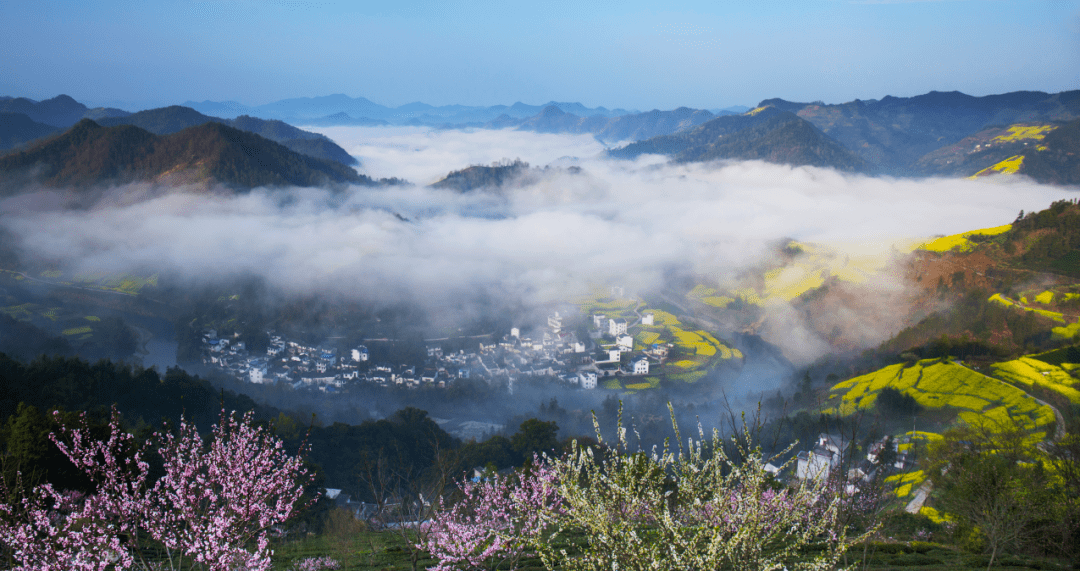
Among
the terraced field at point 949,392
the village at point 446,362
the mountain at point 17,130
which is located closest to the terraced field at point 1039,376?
the terraced field at point 949,392

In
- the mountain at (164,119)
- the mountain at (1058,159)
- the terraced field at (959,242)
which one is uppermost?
the mountain at (164,119)

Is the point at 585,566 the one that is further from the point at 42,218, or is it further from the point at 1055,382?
the point at 42,218

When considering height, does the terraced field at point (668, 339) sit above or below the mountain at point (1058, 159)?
below

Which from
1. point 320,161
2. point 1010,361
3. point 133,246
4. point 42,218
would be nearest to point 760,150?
point 320,161

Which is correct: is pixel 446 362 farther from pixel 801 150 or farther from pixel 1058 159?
pixel 801 150

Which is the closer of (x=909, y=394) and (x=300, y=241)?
(x=909, y=394)

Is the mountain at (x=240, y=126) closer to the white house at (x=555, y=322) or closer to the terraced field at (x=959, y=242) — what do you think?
the white house at (x=555, y=322)

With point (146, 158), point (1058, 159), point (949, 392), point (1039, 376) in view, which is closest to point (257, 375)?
point (949, 392)
